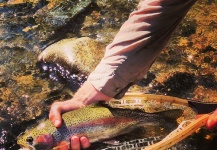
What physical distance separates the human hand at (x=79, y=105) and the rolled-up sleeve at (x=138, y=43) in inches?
3.4

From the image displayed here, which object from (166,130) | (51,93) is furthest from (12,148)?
(166,130)

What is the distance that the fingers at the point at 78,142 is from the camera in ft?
10.5

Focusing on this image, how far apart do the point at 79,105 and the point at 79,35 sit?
7.48ft

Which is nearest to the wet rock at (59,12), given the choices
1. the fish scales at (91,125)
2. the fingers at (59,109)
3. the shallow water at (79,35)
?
the shallow water at (79,35)

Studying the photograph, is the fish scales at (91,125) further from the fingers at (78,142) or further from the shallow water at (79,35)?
the shallow water at (79,35)

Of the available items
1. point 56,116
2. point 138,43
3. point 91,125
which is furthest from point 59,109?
point 138,43

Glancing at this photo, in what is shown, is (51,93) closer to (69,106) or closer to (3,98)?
(3,98)

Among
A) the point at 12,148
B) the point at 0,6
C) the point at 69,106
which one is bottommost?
the point at 12,148

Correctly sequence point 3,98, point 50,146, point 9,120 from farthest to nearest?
point 3,98
point 9,120
point 50,146

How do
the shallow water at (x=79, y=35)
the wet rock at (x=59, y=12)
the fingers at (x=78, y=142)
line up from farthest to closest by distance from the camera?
the wet rock at (x=59, y=12), the shallow water at (x=79, y=35), the fingers at (x=78, y=142)

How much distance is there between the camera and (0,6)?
619cm

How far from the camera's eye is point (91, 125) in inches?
133

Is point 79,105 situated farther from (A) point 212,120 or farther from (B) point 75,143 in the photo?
(A) point 212,120

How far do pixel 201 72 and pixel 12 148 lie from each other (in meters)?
2.62
